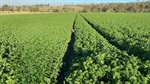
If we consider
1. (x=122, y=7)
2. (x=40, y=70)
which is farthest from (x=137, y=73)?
(x=122, y=7)

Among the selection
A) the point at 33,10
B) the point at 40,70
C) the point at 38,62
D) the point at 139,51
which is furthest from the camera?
the point at 33,10

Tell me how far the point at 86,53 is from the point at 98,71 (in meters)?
4.01

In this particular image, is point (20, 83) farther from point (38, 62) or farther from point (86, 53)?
point (86, 53)

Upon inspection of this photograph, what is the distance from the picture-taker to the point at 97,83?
7.86 metres

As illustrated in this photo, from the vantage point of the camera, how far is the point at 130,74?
26.4ft

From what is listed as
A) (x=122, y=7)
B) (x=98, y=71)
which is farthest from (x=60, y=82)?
(x=122, y=7)

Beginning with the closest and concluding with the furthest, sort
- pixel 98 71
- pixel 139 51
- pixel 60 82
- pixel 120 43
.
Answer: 1. pixel 98 71
2. pixel 60 82
3. pixel 139 51
4. pixel 120 43

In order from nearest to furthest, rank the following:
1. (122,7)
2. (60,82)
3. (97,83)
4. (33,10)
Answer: (97,83) → (60,82) → (122,7) → (33,10)

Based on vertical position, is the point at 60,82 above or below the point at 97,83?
below

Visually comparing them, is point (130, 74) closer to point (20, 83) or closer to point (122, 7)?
point (20, 83)

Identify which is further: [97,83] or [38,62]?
[38,62]

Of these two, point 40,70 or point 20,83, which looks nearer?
point 20,83

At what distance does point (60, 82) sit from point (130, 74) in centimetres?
463

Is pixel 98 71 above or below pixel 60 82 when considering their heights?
above
